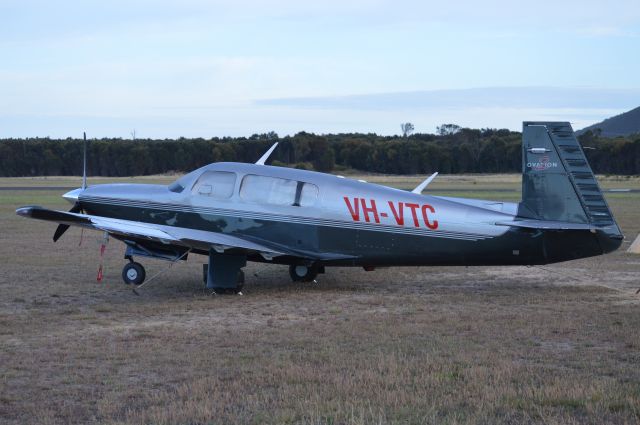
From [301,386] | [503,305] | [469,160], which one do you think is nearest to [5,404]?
[301,386]

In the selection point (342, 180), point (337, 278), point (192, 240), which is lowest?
point (337, 278)

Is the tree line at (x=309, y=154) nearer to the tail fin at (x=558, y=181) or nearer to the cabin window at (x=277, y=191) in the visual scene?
the cabin window at (x=277, y=191)

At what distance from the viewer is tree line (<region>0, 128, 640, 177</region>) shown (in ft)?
209

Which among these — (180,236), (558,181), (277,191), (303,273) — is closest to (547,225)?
(558,181)

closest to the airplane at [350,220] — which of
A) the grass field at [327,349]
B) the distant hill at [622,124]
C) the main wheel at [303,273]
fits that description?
the main wheel at [303,273]

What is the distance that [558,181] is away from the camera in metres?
12.6

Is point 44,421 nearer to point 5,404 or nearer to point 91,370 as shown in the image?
point 5,404

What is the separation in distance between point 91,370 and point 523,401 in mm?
3938

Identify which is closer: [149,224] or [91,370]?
[91,370]

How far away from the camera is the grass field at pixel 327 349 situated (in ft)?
21.1

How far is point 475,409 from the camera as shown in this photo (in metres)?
6.36

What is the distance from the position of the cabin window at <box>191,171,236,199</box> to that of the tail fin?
4611 mm

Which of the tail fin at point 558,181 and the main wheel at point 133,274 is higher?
the tail fin at point 558,181

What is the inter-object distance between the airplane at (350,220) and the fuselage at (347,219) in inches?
0.6
